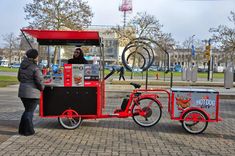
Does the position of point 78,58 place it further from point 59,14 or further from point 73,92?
point 59,14

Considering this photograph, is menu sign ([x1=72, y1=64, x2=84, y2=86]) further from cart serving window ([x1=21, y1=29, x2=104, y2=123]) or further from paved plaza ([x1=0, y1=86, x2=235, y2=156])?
paved plaza ([x1=0, y1=86, x2=235, y2=156])

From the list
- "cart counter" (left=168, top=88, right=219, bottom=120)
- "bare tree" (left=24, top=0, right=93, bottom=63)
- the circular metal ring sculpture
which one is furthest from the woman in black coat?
"bare tree" (left=24, top=0, right=93, bottom=63)

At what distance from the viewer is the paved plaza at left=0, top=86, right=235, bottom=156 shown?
19.8 feet

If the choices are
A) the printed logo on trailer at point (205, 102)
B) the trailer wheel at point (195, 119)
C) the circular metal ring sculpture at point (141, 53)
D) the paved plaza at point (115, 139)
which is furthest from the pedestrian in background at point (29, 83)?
the circular metal ring sculpture at point (141, 53)

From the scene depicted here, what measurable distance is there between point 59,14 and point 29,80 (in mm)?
20706

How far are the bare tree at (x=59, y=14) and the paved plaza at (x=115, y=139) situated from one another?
18.6m

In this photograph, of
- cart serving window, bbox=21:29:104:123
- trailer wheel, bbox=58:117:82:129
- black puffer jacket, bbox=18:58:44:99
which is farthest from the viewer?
trailer wheel, bbox=58:117:82:129

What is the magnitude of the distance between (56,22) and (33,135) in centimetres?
2063

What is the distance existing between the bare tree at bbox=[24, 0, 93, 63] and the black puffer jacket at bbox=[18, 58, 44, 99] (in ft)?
64.7

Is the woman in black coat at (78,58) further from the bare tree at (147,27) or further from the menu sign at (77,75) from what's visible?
the bare tree at (147,27)

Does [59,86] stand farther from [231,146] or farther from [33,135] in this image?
[231,146]

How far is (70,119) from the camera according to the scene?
7.94 metres

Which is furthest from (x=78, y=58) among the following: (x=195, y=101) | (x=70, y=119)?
(x=195, y=101)

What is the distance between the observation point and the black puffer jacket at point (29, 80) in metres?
7.11
